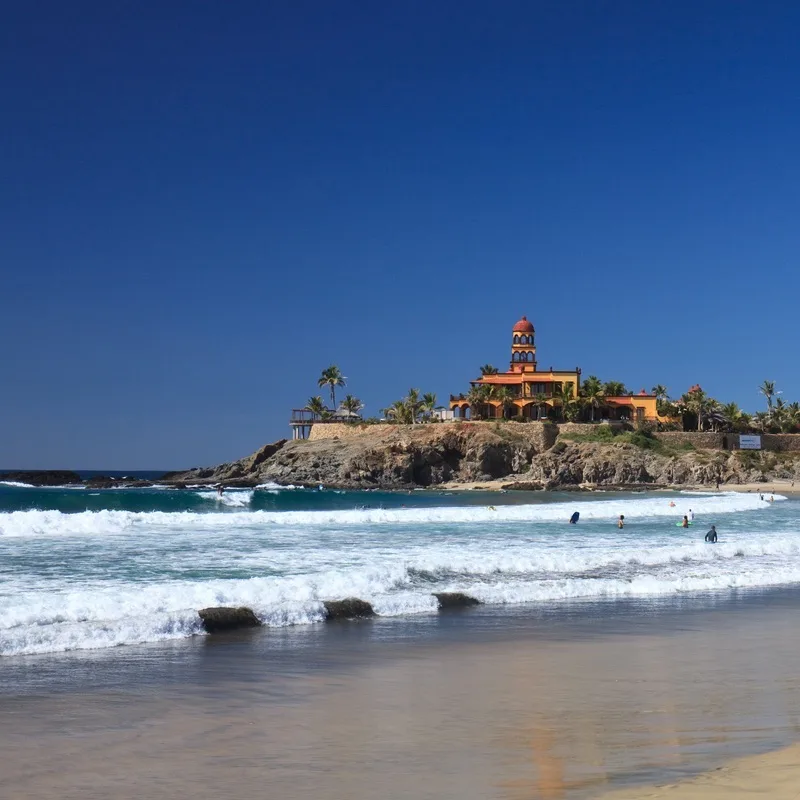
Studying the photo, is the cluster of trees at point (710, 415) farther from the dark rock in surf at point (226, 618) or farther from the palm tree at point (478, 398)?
the dark rock in surf at point (226, 618)

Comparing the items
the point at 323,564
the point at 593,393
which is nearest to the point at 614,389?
the point at 593,393

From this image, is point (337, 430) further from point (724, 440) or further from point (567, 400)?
point (724, 440)

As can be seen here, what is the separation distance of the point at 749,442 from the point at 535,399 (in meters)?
20.9

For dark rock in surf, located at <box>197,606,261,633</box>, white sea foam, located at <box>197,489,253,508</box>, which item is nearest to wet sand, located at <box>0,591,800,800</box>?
dark rock in surf, located at <box>197,606,261,633</box>

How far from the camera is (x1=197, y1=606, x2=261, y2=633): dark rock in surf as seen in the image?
14.1 metres

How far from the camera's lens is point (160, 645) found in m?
12.9

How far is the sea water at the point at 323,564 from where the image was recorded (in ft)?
47.1

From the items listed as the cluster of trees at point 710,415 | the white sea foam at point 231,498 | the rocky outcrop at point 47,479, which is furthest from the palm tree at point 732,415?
the rocky outcrop at point 47,479

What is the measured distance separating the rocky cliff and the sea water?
39.4m

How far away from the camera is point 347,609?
1566cm

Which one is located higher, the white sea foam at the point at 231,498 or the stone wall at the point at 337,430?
the stone wall at the point at 337,430

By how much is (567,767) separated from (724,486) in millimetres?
77928

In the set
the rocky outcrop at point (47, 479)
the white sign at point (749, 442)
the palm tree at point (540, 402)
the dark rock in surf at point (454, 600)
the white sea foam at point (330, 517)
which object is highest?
the palm tree at point (540, 402)

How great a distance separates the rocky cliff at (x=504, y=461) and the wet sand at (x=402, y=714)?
68.3 metres
